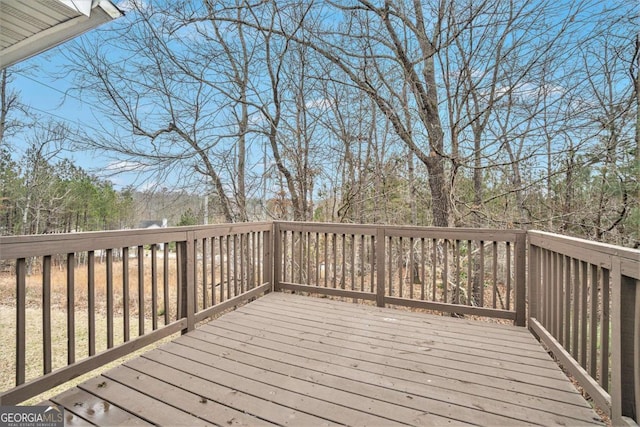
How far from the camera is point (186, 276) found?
2725 mm

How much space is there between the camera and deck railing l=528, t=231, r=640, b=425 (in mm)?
1407

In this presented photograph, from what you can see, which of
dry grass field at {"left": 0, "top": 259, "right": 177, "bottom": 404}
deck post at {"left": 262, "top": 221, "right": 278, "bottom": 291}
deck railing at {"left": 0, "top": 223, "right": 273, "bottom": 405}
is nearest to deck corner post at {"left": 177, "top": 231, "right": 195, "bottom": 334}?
deck railing at {"left": 0, "top": 223, "right": 273, "bottom": 405}

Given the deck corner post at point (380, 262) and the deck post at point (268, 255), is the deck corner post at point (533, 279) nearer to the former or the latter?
the deck corner post at point (380, 262)

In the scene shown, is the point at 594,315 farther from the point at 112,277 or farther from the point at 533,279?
the point at 112,277

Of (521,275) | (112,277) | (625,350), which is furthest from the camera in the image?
(521,275)

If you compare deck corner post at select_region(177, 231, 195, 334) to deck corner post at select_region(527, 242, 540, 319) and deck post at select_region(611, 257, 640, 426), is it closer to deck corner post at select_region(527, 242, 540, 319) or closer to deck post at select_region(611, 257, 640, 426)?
deck post at select_region(611, 257, 640, 426)

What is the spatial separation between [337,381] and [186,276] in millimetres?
1612

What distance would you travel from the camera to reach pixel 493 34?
3697 mm

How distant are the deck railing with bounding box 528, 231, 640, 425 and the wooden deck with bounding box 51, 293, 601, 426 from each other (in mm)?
150

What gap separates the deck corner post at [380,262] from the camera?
11.4 feet

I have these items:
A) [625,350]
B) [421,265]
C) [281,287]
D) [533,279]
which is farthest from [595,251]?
[281,287]

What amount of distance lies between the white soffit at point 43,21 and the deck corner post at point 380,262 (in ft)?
10.6

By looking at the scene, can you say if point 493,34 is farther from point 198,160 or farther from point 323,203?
point 198,160

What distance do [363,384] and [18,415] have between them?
1829 millimetres
